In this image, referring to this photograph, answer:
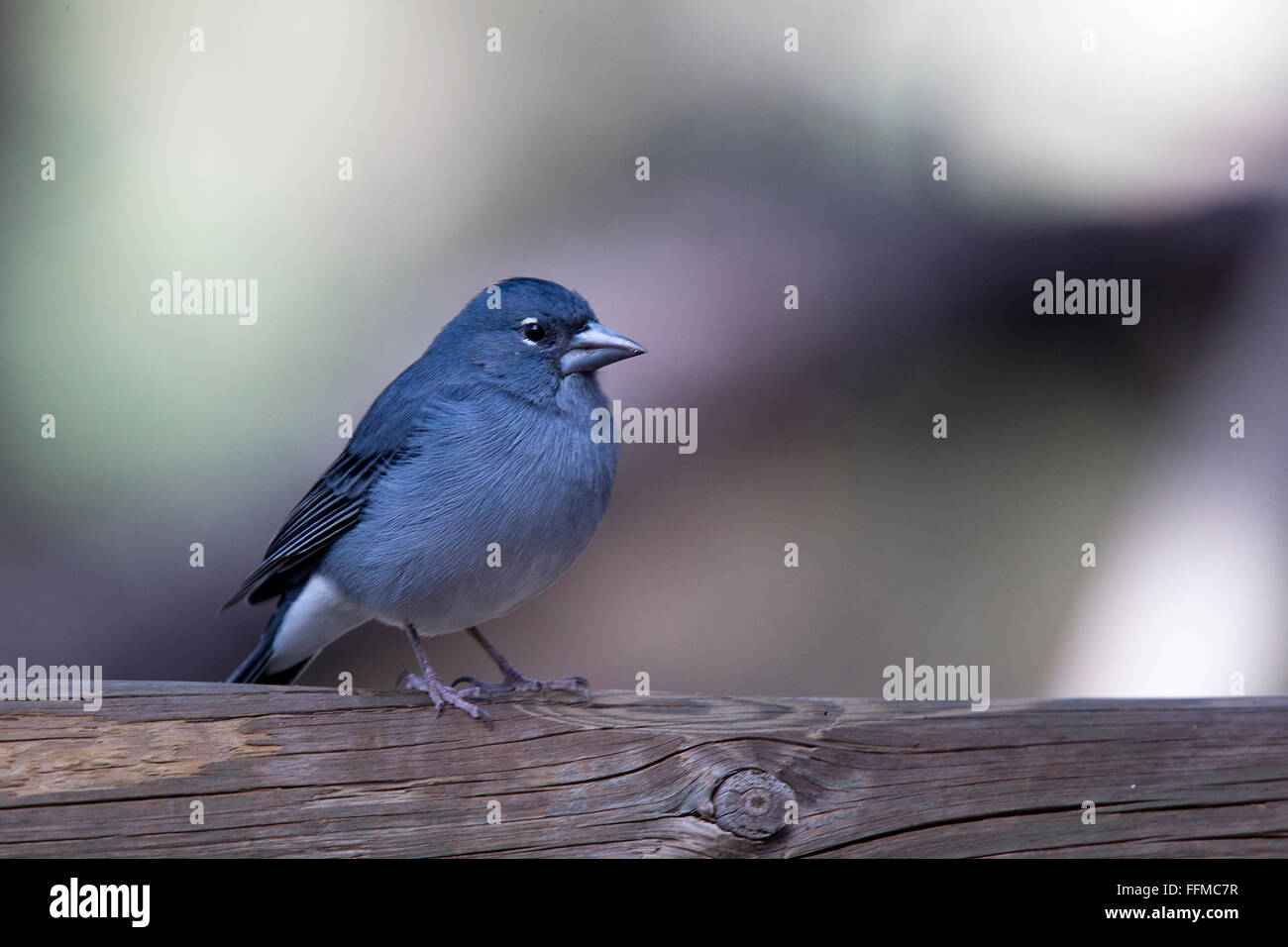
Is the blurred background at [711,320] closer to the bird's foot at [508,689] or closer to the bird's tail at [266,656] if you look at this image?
the bird's tail at [266,656]

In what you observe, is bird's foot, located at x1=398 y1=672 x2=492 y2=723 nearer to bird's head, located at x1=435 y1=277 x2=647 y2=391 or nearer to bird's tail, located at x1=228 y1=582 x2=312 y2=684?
bird's tail, located at x1=228 y1=582 x2=312 y2=684

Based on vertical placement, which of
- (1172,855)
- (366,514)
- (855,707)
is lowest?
(1172,855)

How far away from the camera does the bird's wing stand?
356cm

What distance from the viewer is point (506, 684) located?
378 centimetres

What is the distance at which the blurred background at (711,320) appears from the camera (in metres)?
4.30

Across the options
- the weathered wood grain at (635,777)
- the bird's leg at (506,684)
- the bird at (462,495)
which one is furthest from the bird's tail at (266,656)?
the weathered wood grain at (635,777)

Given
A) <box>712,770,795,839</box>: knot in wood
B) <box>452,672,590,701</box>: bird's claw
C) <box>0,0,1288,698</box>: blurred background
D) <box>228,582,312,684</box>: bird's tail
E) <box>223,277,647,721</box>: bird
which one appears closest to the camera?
<box>712,770,795,839</box>: knot in wood

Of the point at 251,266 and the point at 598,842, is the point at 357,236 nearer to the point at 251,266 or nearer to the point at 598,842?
the point at 251,266

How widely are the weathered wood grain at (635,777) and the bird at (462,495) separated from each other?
0.42m

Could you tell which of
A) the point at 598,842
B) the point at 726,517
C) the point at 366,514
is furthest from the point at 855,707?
the point at 726,517

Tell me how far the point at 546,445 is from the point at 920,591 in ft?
7.50

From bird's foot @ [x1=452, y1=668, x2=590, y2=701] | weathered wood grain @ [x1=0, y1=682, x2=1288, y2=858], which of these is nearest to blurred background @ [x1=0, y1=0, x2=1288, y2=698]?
bird's foot @ [x1=452, y1=668, x2=590, y2=701]

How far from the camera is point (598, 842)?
265 cm

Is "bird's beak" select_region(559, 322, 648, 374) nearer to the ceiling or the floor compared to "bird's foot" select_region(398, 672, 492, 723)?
nearer to the ceiling
